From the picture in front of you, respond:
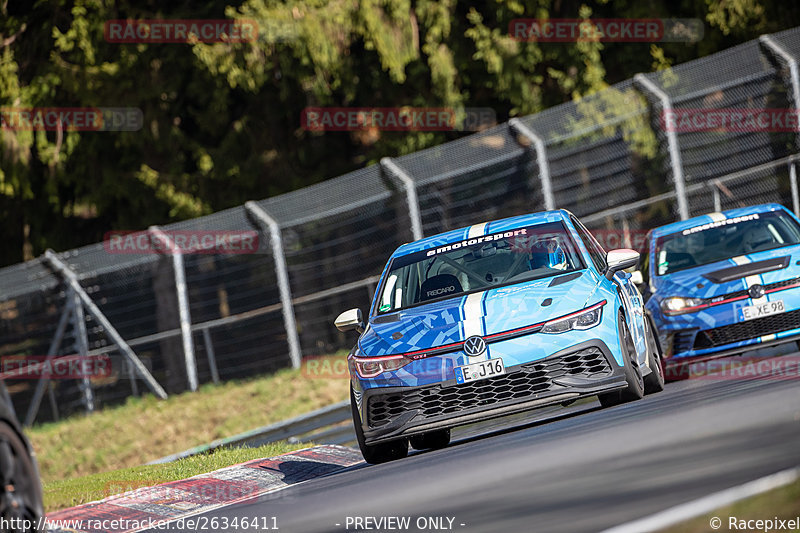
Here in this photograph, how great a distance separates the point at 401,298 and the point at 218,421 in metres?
7.45

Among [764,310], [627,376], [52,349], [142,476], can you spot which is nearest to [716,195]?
[764,310]

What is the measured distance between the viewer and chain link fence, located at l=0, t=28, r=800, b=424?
18688mm

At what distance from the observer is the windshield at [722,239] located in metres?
12.8

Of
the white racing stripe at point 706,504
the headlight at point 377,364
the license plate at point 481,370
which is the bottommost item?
the white racing stripe at point 706,504

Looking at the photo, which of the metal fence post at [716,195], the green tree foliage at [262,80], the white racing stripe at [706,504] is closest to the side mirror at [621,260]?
the white racing stripe at [706,504]

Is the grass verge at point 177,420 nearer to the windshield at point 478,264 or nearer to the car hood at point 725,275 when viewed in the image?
the car hood at point 725,275

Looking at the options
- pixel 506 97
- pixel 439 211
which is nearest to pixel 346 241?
pixel 439 211

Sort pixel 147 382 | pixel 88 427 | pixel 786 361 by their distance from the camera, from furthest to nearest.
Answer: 1. pixel 147 382
2. pixel 88 427
3. pixel 786 361

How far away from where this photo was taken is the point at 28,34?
25.6m

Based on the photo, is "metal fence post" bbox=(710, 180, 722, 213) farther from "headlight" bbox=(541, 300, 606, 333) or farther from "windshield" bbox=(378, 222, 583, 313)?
"headlight" bbox=(541, 300, 606, 333)

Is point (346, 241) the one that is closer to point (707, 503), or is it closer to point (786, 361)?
point (786, 361)

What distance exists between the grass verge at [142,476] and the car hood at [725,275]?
3822mm

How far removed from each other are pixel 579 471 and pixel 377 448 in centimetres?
290

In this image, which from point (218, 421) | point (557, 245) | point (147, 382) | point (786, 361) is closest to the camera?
point (557, 245)
